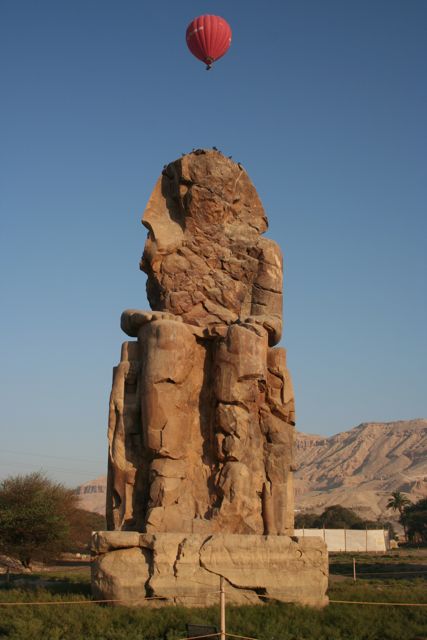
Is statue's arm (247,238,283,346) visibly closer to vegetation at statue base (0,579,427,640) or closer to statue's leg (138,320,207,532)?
statue's leg (138,320,207,532)

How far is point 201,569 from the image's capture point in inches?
279

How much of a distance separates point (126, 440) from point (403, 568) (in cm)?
1302

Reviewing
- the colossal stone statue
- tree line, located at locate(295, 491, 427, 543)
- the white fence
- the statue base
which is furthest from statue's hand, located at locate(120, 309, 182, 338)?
tree line, located at locate(295, 491, 427, 543)

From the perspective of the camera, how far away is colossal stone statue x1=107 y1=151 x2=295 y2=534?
25.8ft

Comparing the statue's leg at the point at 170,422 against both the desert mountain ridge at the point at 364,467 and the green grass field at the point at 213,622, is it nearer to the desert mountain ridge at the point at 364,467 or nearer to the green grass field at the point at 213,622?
the green grass field at the point at 213,622

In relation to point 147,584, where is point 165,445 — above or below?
above

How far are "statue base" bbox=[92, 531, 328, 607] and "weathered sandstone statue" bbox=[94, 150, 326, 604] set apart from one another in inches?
0.7

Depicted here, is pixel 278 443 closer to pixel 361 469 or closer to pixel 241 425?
pixel 241 425

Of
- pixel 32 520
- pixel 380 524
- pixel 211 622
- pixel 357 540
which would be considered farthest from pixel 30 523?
pixel 380 524

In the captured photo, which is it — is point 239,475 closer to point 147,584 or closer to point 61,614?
point 147,584

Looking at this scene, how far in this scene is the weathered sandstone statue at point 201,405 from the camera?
24.5ft

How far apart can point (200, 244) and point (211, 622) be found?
4694mm

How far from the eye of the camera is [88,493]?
395 ft

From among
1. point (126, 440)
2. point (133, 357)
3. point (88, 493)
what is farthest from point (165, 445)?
point (88, 493)
